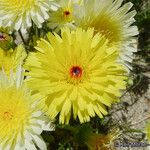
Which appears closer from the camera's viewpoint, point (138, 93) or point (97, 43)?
point (97, 43)

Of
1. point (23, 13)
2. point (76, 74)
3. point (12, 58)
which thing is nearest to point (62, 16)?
point (23, 13)

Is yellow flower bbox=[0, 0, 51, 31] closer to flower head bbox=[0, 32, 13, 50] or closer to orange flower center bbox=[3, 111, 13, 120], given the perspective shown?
flower head bbox=[0, 32, 13, 50]

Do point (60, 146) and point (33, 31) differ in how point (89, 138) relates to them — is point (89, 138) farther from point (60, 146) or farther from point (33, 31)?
point (33, 31)

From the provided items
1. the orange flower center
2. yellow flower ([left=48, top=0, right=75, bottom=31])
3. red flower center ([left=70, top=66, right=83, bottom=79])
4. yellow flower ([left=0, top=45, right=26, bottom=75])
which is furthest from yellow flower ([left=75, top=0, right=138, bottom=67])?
the orange flower center

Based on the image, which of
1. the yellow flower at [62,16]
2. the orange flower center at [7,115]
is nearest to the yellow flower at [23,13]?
the yellow flower at [62,16]

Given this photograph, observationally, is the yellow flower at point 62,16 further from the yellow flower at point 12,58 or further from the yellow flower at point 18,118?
the yellow flower at point 18,118

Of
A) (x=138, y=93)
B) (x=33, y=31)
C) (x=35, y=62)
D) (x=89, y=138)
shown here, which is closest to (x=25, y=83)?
(x=35, y=62)
